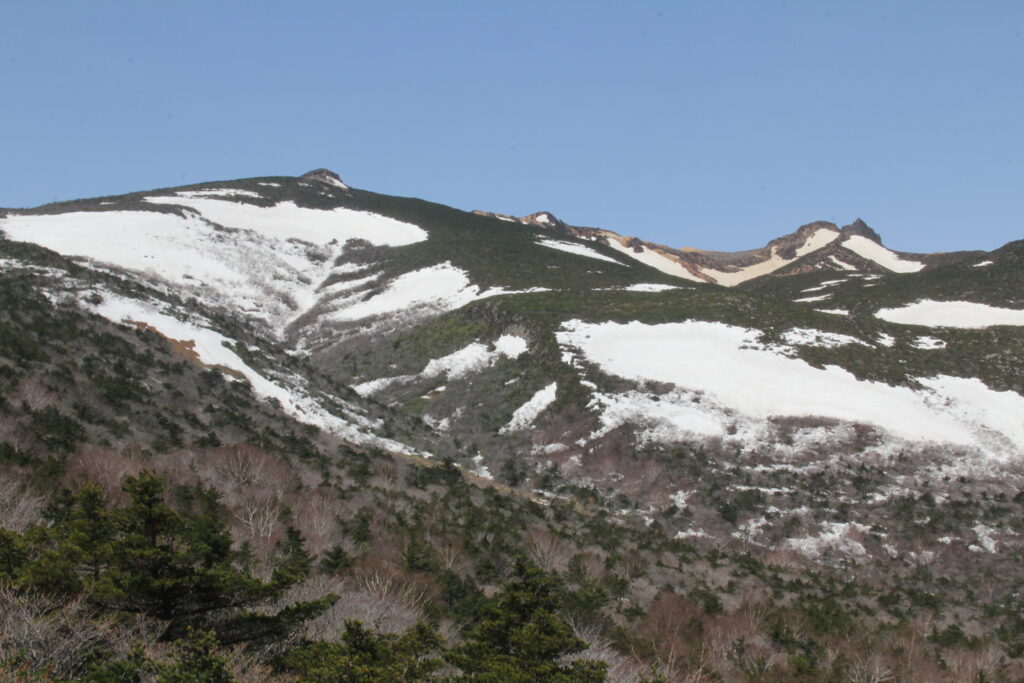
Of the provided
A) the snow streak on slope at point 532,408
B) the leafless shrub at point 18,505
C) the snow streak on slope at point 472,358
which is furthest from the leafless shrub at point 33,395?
the snow streak on slope at point 472,358

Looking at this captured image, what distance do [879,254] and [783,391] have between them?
9304 cm

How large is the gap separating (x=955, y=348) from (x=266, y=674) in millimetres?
39334

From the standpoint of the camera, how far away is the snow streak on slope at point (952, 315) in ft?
144

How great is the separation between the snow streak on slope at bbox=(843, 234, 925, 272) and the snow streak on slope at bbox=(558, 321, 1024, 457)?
7943cm

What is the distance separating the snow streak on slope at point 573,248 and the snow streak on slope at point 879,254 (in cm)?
5211

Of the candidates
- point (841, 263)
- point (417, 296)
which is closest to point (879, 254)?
point (841, 263)

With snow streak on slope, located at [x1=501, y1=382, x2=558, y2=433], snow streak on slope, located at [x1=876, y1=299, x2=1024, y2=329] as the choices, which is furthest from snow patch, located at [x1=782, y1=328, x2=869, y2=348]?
snow streak on slope, located at [x1=501, y1=382, x2=558, y2=433]

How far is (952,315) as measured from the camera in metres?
46.1

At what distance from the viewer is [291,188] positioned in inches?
3632

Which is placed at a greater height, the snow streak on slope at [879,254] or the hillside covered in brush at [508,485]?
the snow streak on slope at [879,254]

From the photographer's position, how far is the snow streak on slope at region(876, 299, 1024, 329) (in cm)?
4375

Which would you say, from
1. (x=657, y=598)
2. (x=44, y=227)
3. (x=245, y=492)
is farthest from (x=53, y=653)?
(x=44, y=227)

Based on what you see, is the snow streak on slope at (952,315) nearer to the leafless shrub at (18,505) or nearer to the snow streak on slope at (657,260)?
the leafless shrub at (18,505)

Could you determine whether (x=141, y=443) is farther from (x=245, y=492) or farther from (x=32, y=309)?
(x=32, y=309)
